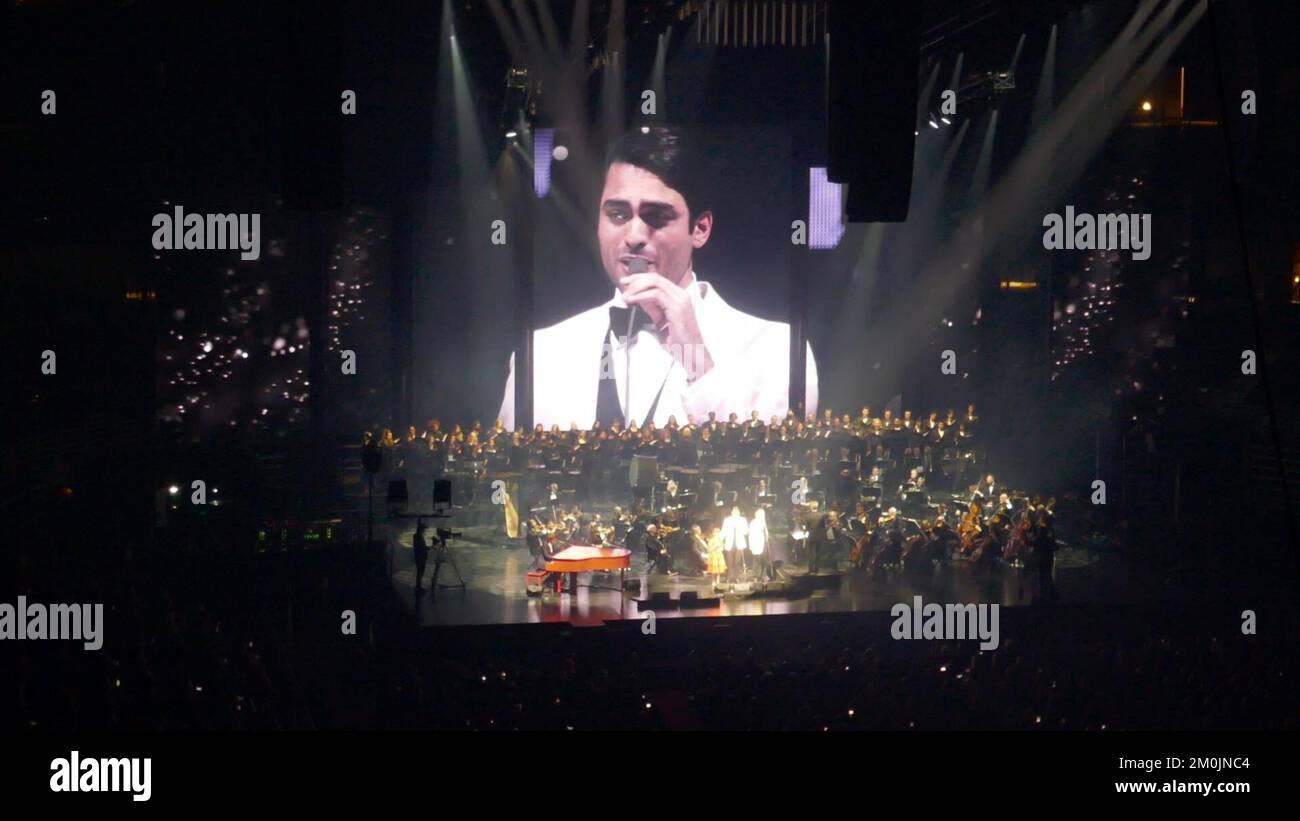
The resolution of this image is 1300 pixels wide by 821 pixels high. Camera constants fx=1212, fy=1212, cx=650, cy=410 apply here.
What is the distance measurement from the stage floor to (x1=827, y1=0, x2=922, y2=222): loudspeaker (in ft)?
17.0

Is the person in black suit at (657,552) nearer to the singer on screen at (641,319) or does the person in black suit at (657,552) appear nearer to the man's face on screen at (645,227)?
the singer on screen at (641,319)

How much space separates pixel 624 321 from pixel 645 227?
109 cm

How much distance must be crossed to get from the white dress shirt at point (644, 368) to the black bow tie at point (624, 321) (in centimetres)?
4

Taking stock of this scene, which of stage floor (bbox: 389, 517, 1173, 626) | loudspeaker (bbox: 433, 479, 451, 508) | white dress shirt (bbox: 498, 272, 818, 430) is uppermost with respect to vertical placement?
white dress shirt (bbox: 498, 272, 818, 430)

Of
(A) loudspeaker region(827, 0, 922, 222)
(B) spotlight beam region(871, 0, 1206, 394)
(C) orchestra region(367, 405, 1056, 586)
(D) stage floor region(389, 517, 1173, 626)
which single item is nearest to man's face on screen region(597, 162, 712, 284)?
(C) orchestra region(367, 405, 1056, 586)

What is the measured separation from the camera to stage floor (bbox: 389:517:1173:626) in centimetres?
888

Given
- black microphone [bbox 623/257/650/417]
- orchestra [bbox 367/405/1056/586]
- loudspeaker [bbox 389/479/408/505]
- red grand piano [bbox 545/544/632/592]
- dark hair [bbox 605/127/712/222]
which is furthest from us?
black microphone [bbox 623/257/650/417]

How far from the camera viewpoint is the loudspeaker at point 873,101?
3.90 m

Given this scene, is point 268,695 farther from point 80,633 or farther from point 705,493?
point 705,493

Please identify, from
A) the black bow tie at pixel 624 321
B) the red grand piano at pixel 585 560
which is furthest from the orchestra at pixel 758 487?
the black bow tie at pixel 624 321

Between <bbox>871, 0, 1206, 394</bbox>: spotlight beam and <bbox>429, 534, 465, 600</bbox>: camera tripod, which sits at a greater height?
<bbox>871, 0, 1206, 394</bbox>: spotlight beam

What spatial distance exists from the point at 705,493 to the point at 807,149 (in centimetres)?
471

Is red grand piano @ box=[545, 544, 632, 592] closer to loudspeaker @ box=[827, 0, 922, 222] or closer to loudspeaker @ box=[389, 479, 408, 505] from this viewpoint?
loudspeaker @ box=[389, 479, 408, 505]
